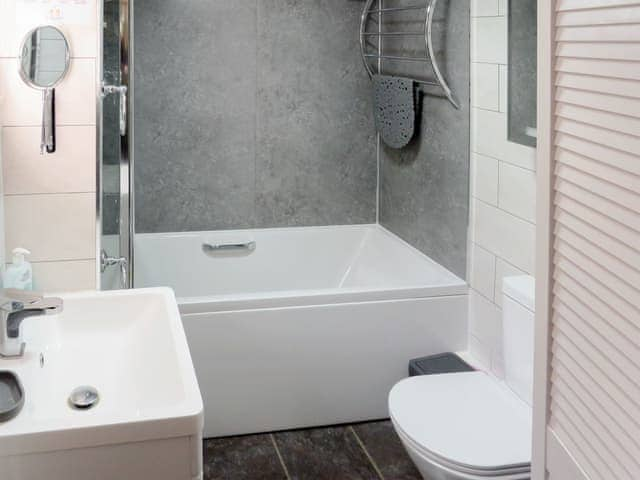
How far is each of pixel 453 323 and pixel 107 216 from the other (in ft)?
5.24

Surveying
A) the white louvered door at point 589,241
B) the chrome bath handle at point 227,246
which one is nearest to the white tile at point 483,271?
the chrome bath handle at point 227,246

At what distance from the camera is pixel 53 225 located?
2.01 m

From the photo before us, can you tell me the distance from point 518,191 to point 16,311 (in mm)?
1774

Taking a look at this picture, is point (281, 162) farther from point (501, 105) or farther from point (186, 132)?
point (501, 105)

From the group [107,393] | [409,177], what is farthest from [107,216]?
[409,177]

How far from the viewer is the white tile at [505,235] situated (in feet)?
9.00

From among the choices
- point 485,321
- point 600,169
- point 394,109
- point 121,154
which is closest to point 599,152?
point 600,169

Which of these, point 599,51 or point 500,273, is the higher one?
point 599,51

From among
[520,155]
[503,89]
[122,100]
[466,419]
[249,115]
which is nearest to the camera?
[122,100]

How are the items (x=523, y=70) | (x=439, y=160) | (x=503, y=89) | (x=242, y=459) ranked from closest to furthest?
(x=523, y=70)
(x=503, y=89)
(x=242, y=459)
(x=439, y=160)

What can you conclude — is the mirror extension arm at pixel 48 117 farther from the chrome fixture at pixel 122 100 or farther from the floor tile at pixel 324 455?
the floor tile at pixel 324 455

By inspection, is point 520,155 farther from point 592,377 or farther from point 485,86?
point 592,377

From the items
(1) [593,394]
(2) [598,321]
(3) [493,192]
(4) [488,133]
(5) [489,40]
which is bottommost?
(1) [593,394]

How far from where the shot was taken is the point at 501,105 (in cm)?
290
